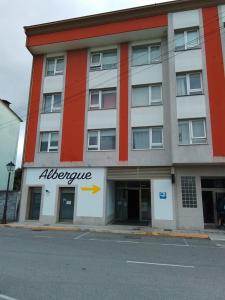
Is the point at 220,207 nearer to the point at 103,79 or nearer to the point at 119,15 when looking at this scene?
the point at 103,79

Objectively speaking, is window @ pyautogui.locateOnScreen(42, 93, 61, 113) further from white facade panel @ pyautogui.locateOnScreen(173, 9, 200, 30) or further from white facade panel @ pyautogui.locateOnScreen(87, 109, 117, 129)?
white facade panel @ pyautogui.locateOnScreen(173, 9, 200, 30)

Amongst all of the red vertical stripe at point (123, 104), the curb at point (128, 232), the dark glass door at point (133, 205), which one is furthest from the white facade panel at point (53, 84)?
the curb at point (128, 232)

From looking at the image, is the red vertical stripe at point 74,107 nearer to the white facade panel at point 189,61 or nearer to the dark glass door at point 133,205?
the dark glass door at point 133,205

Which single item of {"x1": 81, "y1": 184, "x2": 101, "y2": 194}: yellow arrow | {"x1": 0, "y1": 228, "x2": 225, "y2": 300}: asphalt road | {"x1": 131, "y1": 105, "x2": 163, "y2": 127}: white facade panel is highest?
{"x1": 131, "y1": 105, "x2": 163, "y2": 127}: white facade panel

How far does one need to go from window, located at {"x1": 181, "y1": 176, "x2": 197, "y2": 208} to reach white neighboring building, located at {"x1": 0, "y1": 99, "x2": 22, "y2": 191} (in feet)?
64.3

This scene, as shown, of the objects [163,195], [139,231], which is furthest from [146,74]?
[139,231]

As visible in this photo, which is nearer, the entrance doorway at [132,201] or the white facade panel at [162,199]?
the white facade panel at [162,199]

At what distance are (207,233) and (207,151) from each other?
4565 mm

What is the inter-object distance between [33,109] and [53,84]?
2.46m

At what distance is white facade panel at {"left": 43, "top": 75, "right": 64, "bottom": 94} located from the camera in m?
19.4

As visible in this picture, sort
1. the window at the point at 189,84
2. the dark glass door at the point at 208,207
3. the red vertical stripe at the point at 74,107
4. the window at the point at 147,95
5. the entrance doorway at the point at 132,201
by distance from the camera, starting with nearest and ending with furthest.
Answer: the window at the point at 189,84
the dark glass door at the point at 208,207
the window at the point at 147,95
the red vertical stripe at the point at 74,107
the entrance doorway at the point at 132,201

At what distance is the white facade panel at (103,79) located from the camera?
1846cm

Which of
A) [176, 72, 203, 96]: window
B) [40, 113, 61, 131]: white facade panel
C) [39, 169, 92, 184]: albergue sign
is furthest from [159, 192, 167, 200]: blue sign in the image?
[40, 113, 61, 131]: white facade panel

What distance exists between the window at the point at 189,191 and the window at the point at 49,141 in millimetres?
9173
